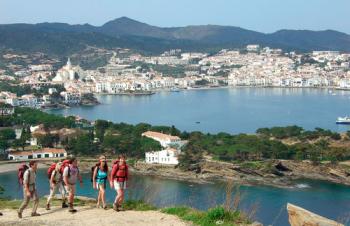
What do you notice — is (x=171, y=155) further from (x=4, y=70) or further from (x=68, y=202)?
(x=4, y=70)

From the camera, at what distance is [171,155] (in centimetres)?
1280

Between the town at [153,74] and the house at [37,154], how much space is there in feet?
43.2

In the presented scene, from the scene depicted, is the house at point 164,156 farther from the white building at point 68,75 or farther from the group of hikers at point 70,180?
the white building at point 68,75

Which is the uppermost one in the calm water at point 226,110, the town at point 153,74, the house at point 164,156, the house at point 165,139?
the town at point 153,74

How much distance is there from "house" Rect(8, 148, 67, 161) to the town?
43.2ft

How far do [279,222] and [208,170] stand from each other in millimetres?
4195

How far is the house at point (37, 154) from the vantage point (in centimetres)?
1300

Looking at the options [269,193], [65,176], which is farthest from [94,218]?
[269,193]

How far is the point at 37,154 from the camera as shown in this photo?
13.2 meters

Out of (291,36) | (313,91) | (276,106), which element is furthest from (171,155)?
(291,36)

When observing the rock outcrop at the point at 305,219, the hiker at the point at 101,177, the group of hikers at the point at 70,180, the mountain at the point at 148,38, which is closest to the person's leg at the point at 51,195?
the group of hikers at the point at 70,180

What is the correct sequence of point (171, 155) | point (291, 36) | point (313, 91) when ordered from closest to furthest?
1. point (171, 155)
2. point (313, 91)
3. point (291, 36)

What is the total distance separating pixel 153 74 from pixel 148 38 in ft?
117

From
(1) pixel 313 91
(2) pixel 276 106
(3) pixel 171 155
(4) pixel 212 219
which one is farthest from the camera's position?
(1) pixel 313 91
